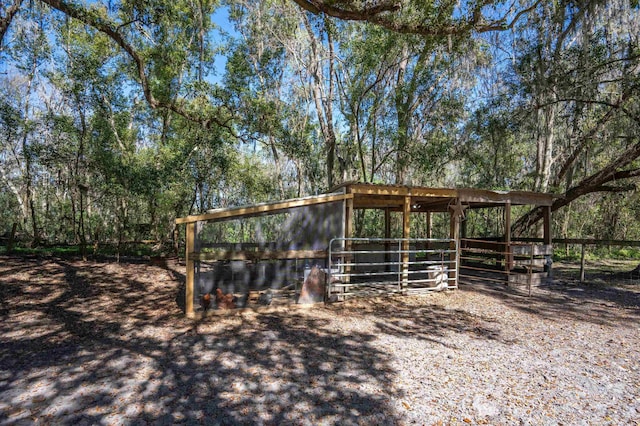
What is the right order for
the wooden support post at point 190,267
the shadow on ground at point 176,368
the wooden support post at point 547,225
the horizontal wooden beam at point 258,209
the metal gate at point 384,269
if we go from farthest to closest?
1. the wooden support post at point 547,225
2. the metal gate at point 384,269
3. the horizontal wooden beam at point 258,209
4. the wooden support post at point 190,267
5. the shadow on ground at point 176,368

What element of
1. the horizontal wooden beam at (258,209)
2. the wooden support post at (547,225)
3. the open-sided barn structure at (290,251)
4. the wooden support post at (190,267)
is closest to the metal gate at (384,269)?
the open-sided barn structure at (290,251)

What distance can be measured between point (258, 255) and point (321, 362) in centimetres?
243

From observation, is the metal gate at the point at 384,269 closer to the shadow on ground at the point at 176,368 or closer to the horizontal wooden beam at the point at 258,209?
the horizontal wooden beam at the point at 258,209

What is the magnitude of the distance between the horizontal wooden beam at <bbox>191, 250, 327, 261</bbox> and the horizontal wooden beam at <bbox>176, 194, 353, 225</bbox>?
609 mm

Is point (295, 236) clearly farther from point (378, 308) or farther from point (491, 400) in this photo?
point (491, 400)

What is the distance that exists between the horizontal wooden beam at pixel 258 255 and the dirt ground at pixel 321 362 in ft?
3.24

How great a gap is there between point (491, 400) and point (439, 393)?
1.48 ft

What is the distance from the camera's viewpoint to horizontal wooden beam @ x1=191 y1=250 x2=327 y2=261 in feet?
18.6

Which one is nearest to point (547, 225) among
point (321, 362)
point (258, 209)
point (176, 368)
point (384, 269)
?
point (384, 269)

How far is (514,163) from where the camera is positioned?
64.3 ft

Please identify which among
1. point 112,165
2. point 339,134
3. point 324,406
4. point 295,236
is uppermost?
point 339,134

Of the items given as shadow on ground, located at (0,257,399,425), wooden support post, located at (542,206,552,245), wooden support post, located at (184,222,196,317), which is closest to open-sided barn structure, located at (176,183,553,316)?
wooden support post, located at (184,222,196,317)

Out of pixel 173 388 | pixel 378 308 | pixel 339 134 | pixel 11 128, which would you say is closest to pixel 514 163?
pixel 339 134

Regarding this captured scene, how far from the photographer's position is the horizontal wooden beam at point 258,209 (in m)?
5.84
